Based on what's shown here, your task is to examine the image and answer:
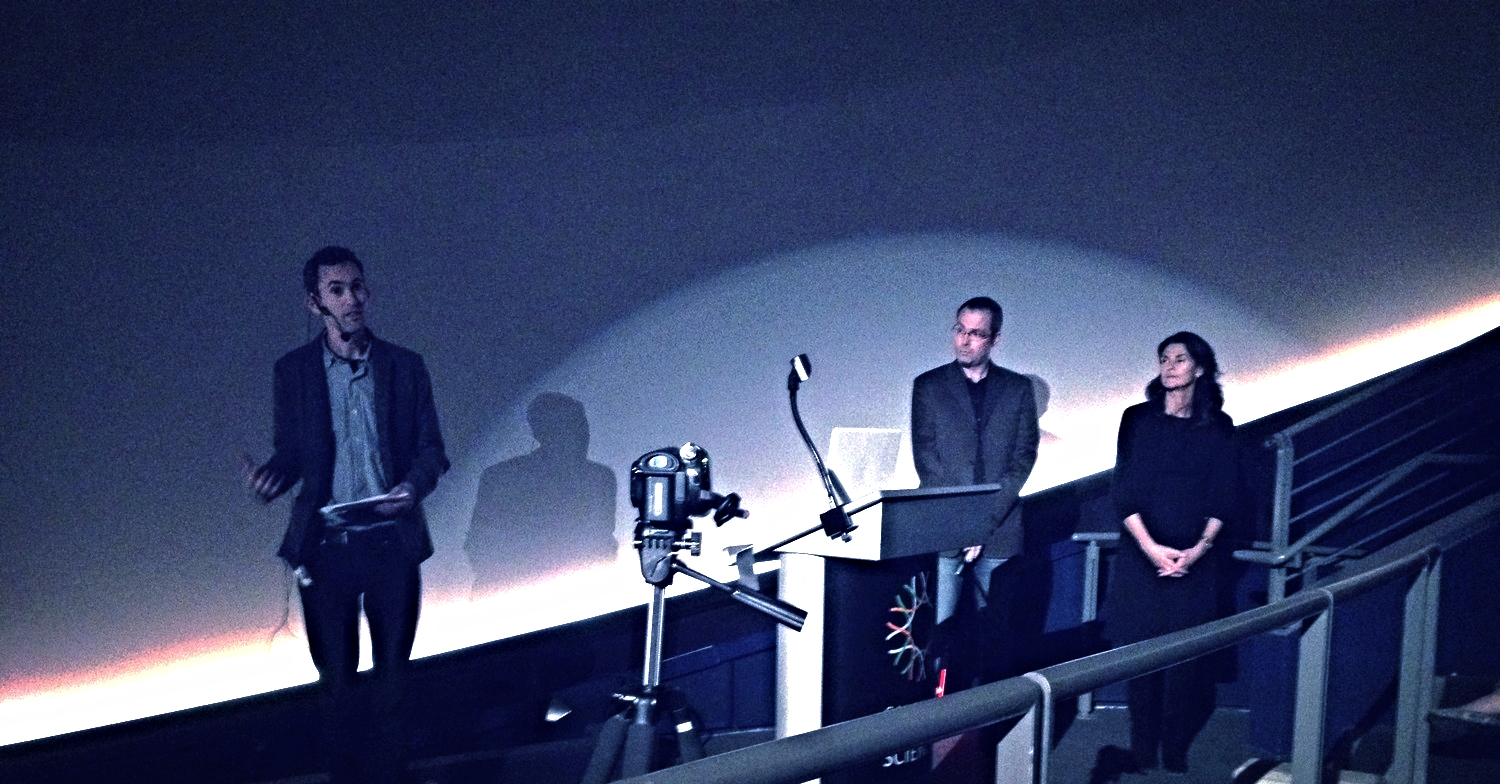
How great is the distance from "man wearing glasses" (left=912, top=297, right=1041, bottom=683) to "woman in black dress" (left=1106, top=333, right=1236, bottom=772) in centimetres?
38

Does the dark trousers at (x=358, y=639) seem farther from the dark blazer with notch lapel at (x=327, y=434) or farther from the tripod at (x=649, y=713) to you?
the tripod at (x=649, y=713)

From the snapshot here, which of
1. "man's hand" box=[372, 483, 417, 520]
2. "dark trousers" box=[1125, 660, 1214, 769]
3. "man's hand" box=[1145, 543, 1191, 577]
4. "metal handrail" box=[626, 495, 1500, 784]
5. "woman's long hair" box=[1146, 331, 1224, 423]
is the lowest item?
"dark trousers" box=[1125, 660, 1214, 769]

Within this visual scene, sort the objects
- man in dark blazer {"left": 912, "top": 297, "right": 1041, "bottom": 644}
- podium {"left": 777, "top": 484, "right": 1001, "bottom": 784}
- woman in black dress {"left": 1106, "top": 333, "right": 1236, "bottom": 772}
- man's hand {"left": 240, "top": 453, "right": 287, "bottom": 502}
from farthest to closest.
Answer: man in dark blazer {"left": 912, "top": 297, "right": 1041, "bottom": 644}, woman in black dress {"left": 1106, "top": 333, "right": 1236, "bottom": 772}, man's hand {"left": 240, "top": 453, "right": 287, "bottom": 502}, podium {"left": 777, "top": 484, "right": 1001, "bottom": 784}

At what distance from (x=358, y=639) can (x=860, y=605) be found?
1.69 m

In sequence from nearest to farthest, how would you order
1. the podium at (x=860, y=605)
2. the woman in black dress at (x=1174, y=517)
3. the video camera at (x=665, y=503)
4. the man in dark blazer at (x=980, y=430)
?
the podium at (x=860, y=605)
the video camera at (x=665, y=503)
the woman in black dress at (x=1174, y=517)
the man in dark blazer at (x=980, y=430)

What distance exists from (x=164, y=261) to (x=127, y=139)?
1.21ft

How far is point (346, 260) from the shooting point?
11.2 feet

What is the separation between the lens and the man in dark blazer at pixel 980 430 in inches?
161

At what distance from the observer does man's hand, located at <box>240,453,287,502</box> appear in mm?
3213

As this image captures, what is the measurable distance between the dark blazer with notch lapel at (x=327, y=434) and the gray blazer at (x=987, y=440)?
1.62m

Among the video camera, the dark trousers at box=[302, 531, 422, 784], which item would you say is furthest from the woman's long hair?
the dark trousers at box=[302, 531, 422, 784]

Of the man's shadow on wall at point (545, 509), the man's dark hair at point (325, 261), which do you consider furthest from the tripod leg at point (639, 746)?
the man's shadow on wall at point (545, 509)

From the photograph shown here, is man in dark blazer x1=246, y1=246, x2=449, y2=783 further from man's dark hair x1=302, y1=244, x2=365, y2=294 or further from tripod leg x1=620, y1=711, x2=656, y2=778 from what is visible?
tripod leg x1=620, y1=711, x2=656, y2=778

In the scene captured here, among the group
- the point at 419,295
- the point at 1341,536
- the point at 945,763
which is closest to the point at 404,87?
the point at 419,295
